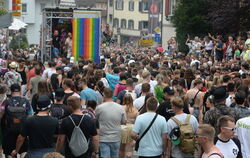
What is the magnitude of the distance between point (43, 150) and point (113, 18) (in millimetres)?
95307

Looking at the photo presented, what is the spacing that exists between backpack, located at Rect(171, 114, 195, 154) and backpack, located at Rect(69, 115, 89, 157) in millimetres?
1436

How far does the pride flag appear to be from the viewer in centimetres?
2947

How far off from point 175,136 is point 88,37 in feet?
66.8

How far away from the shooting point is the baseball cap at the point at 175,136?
966 cm

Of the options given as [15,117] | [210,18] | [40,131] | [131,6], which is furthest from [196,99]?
[131,6]

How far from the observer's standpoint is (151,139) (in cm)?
987

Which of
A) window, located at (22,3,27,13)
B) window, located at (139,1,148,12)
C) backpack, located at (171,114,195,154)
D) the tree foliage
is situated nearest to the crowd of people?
backpack, located at (171,114,195,154)

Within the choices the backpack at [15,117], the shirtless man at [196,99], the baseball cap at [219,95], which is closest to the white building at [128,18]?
the shirtless man at [196,99]

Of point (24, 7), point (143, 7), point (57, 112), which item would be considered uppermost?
point (143, 7)

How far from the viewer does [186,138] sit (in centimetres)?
959

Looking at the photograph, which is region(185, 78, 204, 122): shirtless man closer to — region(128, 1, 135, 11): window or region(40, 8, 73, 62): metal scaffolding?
region(40, 8, 73, 62): metal scaffolding

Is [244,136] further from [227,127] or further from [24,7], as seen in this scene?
[24,7]

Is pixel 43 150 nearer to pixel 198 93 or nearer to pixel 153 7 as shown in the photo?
pixel 198 93

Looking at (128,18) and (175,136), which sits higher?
(175,136)
